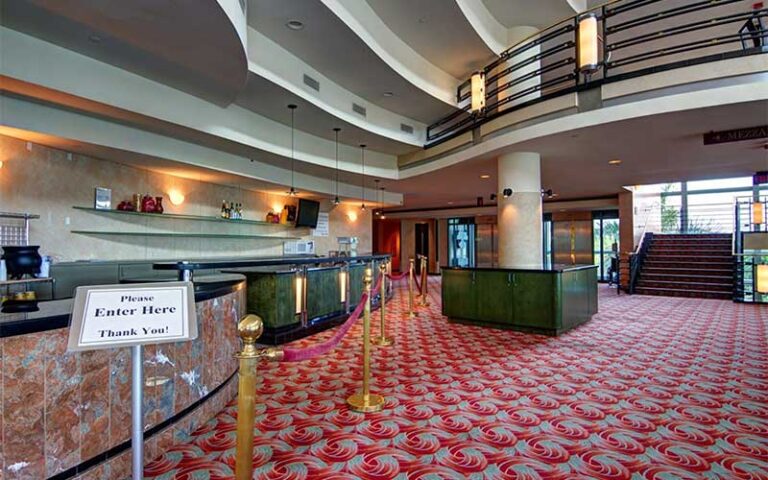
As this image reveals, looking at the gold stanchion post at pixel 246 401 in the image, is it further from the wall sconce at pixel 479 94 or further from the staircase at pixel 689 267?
the staircase at pixel 689 267

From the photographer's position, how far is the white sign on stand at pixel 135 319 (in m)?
1.75

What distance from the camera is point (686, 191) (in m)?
16.0

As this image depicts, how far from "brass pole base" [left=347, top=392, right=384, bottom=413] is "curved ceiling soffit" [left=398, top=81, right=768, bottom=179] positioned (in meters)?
4.74

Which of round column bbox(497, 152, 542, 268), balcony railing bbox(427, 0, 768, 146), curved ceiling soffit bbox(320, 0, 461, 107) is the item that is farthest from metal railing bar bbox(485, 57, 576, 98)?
curved ceiling soffit bbox(320, 0, 461, 107)

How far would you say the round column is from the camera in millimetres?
7039

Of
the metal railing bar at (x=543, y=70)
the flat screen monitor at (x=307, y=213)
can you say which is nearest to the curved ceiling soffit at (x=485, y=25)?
the metal railing bar at (x=543, y=70)

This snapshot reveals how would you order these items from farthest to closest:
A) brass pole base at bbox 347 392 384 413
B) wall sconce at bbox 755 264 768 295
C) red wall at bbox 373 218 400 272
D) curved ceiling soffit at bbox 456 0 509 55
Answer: red wall at bbox 373 218 400 272, wall sconce at bbox 755 264 768 295, curved ceiling soffit at bbox 456 0 509 55, brass pole base at bbox 347 392 384 413

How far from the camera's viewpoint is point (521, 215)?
7082mm

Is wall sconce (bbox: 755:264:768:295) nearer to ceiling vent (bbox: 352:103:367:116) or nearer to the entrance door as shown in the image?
ceiling vent (bbox: 352:103:367:116)

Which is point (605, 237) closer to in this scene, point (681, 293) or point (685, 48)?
point (681, 293)

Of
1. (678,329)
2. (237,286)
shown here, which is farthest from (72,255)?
(678,329)

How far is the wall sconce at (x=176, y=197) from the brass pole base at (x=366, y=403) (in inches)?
238

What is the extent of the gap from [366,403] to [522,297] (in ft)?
12.5

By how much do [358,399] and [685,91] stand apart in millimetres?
5412
